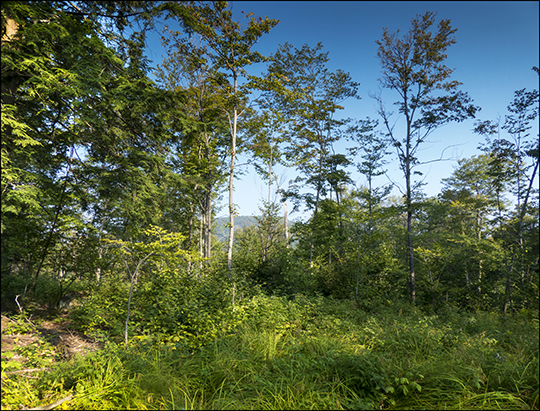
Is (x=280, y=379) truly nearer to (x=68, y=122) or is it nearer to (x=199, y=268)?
(x=199, y=268)

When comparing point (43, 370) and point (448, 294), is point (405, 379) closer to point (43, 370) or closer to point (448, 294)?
point (43, 370)

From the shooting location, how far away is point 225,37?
7551mm

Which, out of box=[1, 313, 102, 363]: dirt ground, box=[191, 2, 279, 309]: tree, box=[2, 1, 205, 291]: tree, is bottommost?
box=[1, 313, 102, 363]: dirt ground

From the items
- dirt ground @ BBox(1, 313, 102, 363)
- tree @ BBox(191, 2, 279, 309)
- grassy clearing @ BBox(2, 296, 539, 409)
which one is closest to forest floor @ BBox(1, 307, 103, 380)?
dirt ground @ BBox(1, 313, 102, 363)

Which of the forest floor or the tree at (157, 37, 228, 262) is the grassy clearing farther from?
the tree at (157, 37, 228, 262)

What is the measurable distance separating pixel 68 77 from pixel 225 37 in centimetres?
509

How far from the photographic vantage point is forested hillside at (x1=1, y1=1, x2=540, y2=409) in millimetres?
2762

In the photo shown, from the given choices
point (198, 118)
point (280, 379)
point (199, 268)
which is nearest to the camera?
point (280, 379)

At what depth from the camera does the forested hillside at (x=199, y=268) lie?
9.06 ft

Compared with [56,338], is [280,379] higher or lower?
higher

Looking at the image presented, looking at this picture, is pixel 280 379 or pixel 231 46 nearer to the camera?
pixel 280 379

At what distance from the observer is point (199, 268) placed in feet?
22.7

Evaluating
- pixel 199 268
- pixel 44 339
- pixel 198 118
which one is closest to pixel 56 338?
pixel 44 339

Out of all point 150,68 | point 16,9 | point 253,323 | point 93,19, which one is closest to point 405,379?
point 253,323
